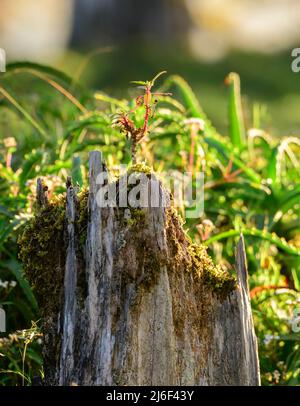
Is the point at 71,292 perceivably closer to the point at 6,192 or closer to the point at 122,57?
the point at 6,192

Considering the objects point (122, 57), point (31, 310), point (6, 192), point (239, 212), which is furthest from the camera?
point (122, 57)

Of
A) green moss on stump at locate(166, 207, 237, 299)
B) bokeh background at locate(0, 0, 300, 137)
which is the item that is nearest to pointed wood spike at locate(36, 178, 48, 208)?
green moss on stump at locate(166, 207, 237, 299)

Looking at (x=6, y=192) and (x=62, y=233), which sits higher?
(x=6, y=192)

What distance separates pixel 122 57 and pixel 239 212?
16.3 metres

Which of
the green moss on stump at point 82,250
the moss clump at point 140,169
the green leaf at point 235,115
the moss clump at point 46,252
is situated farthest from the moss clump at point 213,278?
the green leaf at point 235,115

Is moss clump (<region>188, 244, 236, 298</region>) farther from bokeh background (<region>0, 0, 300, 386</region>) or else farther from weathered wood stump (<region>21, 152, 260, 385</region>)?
bokeh background (<region>0, 0, 300, 386</region>)

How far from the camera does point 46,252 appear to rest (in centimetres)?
288

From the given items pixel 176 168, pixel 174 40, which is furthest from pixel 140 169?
pixel 174 40

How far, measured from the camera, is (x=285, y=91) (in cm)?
1581

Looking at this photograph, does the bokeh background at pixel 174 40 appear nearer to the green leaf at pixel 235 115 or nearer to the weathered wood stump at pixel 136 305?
the green leaf at pixel 235 115

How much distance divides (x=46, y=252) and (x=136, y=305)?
391 mm

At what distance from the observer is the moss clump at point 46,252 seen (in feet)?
9.30

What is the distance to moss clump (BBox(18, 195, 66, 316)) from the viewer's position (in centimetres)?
284
